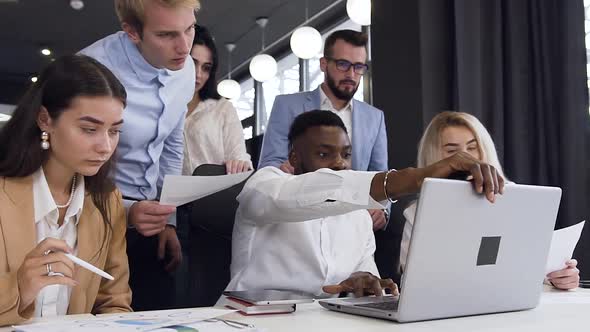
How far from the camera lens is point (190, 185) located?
4.09 feet

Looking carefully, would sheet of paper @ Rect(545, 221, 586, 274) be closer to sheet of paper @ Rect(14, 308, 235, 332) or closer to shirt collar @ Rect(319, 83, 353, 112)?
sheet of paper @ Rect(14, 308, 235, 332)

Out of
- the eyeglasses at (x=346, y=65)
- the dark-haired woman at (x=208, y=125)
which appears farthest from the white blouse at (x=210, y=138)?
the eyeglasses at (x=346, y=65)

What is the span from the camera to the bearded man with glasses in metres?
2.49

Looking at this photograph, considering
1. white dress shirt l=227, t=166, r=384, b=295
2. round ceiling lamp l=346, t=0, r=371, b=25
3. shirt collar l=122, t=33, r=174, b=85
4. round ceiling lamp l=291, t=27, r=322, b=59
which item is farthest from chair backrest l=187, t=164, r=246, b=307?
round ceiling lamp l=291, t=27, r=322, b=59

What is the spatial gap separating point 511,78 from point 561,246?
1.77m

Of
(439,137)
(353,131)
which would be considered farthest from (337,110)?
(439,137)

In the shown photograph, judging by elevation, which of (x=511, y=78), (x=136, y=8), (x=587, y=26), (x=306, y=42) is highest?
(x=306, y=42)

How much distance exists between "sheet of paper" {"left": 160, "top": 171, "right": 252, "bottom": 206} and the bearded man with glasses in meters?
1.14

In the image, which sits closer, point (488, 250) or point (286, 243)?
point (488, 250)

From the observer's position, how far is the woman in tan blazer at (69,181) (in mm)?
1267

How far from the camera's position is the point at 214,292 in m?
1.84

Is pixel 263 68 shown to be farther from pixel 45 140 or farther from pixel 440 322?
pixel 440 322

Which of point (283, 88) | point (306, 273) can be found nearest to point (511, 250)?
point (306, 273)

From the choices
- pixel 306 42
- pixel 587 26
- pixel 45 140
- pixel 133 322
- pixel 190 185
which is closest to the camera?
pixel 133 322
